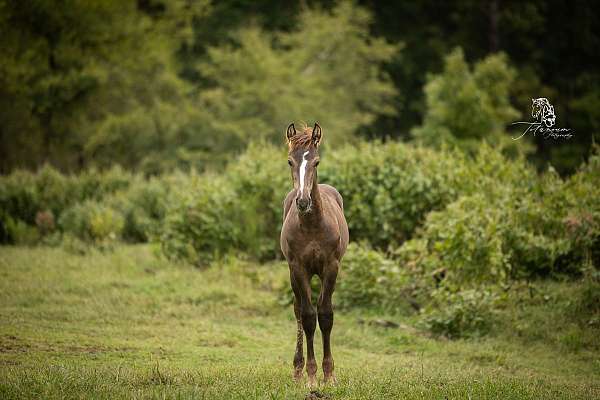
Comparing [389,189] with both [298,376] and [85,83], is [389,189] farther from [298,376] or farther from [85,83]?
[85,83]

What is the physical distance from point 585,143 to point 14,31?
90.7ft

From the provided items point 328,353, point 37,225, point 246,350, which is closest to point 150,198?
point 37,225

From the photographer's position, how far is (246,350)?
10.3 m

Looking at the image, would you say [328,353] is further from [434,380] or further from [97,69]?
[97,69]

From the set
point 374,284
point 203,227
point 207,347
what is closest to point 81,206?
point 203,227

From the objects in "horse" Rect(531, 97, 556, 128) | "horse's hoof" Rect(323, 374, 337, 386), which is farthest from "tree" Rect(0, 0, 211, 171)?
"horse's hoof" Rect(323, 374, 337, 386)

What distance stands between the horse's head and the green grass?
1.95 m

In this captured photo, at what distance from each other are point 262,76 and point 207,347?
2865 centimetres

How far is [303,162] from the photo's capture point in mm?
7715

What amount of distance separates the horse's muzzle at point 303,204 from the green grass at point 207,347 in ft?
6.03

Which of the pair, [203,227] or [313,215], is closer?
[313,215]

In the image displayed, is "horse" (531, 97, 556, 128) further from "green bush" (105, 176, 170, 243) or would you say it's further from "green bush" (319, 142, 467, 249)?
"green bush" (105, 176, 170, 243)

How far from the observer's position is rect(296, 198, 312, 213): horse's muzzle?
748 centimetres

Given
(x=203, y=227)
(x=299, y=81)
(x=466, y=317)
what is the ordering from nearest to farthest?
(x=466, y=317) → (x=203, y=227) → (x=299, y=81)
